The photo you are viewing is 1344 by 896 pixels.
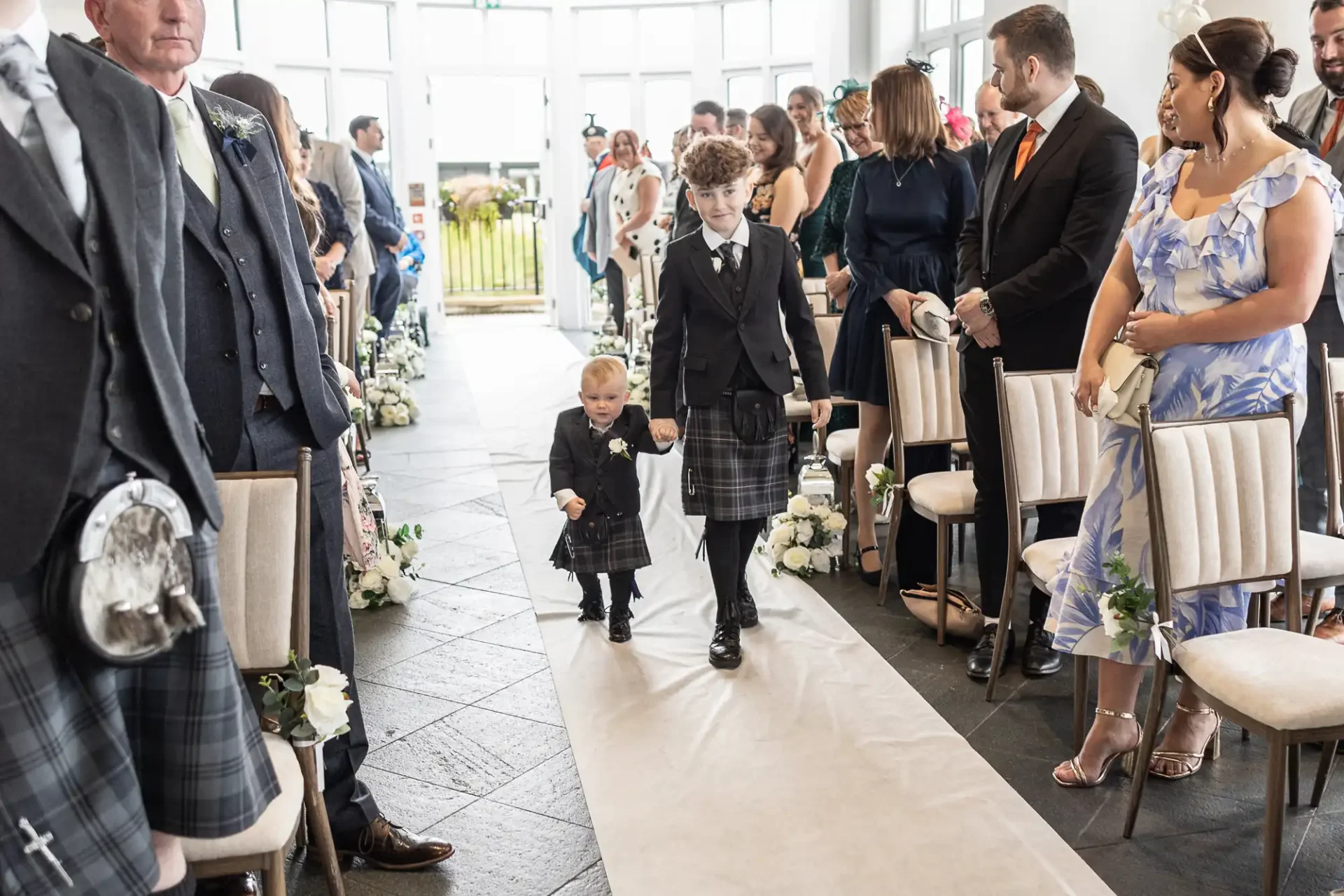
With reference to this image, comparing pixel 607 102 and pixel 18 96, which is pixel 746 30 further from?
pixel 18 96

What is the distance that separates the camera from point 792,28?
12.7m

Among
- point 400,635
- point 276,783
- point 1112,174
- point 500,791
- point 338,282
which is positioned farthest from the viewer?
point 338,282

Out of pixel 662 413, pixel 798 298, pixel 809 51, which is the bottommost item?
pixel 662 413

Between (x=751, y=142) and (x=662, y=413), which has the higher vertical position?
(x=751, y=142)

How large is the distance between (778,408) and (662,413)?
1.17ft

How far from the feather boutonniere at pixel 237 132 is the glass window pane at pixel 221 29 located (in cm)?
933

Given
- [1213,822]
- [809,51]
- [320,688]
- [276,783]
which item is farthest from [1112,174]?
[809,51]

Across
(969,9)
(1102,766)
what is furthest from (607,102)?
(1102,766)

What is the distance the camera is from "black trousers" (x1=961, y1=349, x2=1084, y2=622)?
3.51 m

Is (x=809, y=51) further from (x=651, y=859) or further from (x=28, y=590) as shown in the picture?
(x=28, y=590)

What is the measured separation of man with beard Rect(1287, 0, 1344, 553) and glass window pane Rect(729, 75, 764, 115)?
9.18m

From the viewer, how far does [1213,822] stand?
8.72 feet

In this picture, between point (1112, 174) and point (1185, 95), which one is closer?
point (1185, 95)

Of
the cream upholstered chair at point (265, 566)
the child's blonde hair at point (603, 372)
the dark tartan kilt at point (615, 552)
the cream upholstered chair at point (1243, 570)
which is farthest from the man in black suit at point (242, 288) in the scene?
the cream upholstered chair at point (1243, 570)
